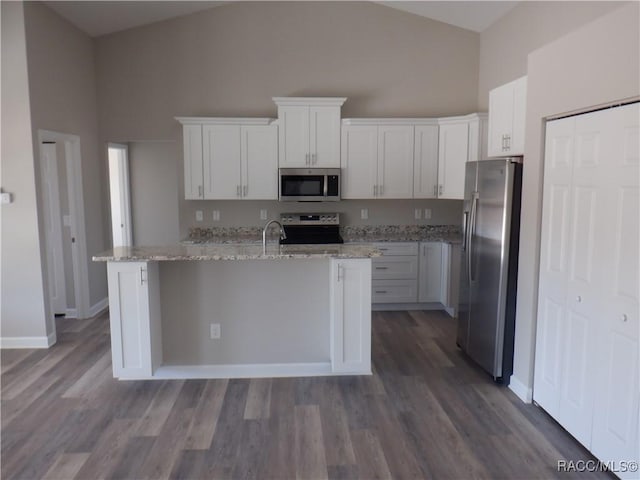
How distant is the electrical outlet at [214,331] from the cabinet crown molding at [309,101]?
2824 mm

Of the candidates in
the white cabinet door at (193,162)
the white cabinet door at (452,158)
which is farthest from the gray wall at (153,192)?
the white cabinet door at (452,158)

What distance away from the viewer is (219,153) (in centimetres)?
558

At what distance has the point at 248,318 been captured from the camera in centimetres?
393

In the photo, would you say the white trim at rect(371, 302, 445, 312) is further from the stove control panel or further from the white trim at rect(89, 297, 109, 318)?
the white trim at rect(89, 297, 109, 318)

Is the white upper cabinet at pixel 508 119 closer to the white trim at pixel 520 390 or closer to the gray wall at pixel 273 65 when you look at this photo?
the white trim at pixel 520 390

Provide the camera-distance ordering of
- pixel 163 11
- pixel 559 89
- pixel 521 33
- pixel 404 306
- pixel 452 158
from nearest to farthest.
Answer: pixel 559 89 < pixel 521 33 < pixel 163 11 < pixel 452 158 < pixel 404 306

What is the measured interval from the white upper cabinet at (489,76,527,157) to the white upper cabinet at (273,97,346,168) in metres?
1.95

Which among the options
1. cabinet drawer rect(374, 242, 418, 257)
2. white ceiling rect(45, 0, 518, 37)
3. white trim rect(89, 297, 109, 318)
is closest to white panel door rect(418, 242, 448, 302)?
cabinet drawer rect(374, 242, 418, 257)

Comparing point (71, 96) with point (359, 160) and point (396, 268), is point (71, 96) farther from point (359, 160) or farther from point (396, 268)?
point (396, 268)

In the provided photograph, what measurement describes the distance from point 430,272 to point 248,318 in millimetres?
2626

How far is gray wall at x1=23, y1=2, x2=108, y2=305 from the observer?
4.36 metres

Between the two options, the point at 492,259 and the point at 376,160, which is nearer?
the point at 492,259

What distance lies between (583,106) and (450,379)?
2.25 metres

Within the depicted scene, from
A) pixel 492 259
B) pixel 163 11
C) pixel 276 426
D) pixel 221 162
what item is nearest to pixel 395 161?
pixel 221 162
